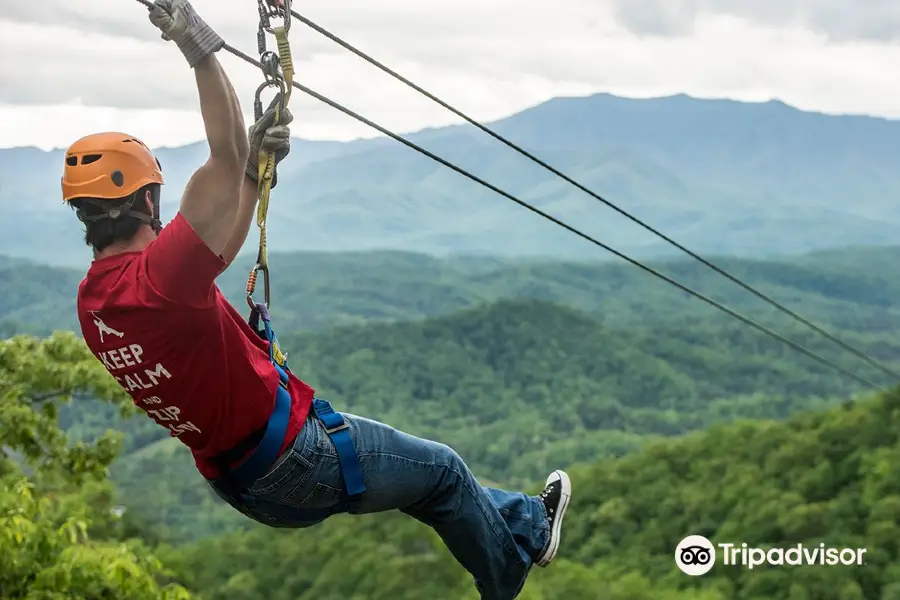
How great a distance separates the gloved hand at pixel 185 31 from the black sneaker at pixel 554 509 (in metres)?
1.65

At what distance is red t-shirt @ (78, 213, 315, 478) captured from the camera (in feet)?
6.76

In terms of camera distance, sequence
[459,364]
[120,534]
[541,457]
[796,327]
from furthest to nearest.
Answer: [796,327], [459,364], [541,457], [120,534]

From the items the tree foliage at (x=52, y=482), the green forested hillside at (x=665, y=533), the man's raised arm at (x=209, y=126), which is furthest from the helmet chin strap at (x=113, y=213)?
the green forested hillside at (x=665, y=533)

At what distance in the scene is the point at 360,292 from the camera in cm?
14400

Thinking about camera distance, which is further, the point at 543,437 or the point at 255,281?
the point at 543,437

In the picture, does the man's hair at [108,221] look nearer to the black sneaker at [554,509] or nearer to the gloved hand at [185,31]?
the gloved hand at [185,31]

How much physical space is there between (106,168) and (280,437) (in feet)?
2.42

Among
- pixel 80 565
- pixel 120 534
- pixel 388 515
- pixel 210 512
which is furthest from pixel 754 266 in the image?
pixel 80 565

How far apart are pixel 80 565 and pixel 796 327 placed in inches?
4211

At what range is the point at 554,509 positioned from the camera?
301 centimetres

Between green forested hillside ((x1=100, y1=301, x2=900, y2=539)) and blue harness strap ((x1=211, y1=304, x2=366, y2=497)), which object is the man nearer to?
blue harness strap ((x1=211, y1=304, x2=366, y2=497))

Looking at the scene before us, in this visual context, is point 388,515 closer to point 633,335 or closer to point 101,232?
point 101,232

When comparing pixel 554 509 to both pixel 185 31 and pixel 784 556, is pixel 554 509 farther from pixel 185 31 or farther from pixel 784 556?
pixel 784 556

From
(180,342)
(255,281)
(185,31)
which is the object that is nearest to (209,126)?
(185,31)
